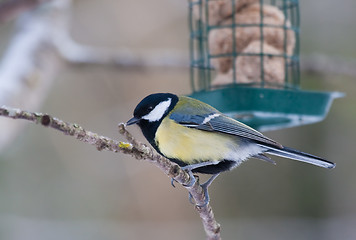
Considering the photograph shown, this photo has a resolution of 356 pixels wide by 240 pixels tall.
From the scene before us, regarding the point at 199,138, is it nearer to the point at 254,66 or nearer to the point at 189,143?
the point at 189,143

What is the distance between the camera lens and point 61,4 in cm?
411

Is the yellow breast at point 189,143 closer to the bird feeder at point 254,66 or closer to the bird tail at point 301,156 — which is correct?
the bird tail at point 301,156

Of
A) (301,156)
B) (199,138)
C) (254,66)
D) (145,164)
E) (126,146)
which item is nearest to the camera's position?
(126,146)

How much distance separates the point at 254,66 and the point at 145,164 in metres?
3.38

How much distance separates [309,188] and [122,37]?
2.74 metres

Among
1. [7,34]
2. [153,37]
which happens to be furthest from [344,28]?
[7,34]

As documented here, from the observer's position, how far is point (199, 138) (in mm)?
2521

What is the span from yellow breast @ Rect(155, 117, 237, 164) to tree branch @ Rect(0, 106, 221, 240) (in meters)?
0.23

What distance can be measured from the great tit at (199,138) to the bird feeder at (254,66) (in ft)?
0.95

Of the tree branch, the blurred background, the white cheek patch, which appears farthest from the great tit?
the blurred background

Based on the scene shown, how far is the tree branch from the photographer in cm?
144

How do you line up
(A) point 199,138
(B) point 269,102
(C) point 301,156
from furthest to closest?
(B) point 269,102, (A) point 199,138, (C) point 301,156

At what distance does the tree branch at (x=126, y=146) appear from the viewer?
144 centimetres

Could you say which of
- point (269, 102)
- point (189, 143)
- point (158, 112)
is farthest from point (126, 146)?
point (269, 102)
